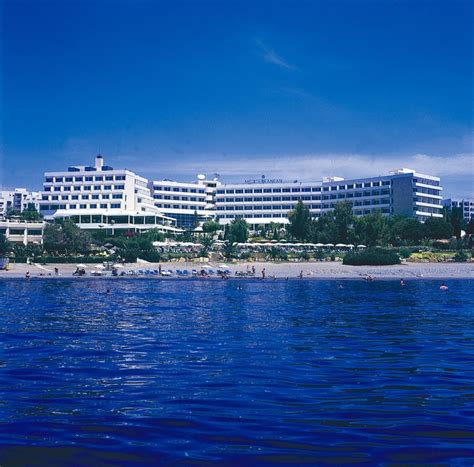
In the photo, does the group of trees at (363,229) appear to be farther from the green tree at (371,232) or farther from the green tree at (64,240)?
the green tree at (64,240)

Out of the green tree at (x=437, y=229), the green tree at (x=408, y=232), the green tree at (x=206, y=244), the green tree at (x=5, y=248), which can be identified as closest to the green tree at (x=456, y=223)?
the green tree at (x=437, y=229)

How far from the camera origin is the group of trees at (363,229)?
9000 cm

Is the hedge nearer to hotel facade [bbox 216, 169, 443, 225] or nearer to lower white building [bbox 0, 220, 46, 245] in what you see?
hotel facade [bbox 216, 169, 443, 225]

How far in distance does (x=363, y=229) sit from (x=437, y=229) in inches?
528

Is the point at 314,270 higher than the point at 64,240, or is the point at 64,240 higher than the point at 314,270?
the point at 64,240

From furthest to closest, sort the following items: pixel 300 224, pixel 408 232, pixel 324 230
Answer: pixel 300 224 → pixel 324 230 → pixel 408 232

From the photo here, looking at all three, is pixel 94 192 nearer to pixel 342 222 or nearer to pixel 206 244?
pixel 206 244

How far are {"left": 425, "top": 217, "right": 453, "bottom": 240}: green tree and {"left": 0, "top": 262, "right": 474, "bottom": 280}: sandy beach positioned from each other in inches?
822

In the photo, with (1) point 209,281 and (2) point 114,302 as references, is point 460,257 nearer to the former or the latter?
(1) point 209,281

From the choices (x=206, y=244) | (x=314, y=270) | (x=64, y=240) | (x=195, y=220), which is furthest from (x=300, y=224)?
(x=64, y=240)

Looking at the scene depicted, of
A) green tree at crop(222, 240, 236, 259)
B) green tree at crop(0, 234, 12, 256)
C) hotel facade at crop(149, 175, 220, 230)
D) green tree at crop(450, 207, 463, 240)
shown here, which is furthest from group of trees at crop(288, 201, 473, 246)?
green tree at crop(0, 234, 12, 256)

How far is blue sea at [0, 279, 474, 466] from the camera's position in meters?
→ 9.00

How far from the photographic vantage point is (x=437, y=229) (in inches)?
3755

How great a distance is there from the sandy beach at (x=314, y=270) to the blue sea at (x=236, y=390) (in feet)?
126
